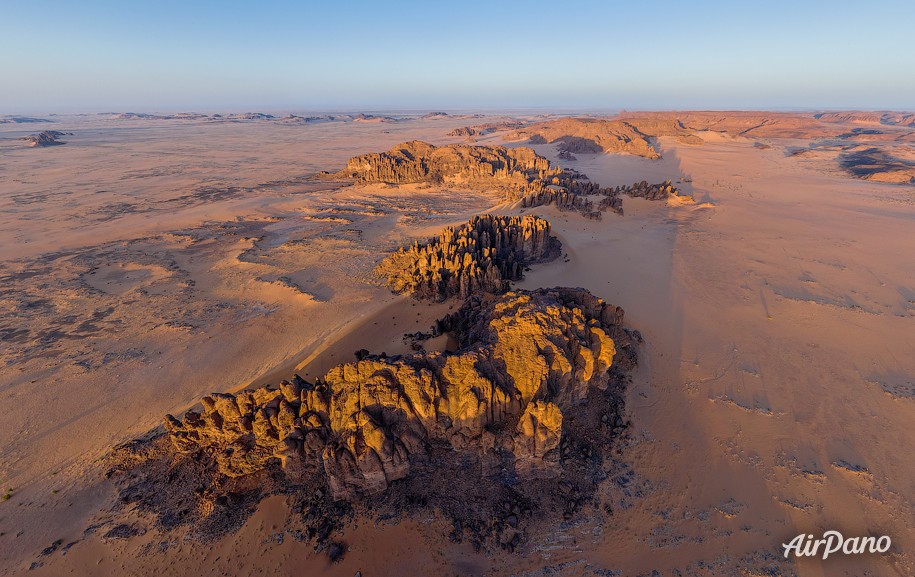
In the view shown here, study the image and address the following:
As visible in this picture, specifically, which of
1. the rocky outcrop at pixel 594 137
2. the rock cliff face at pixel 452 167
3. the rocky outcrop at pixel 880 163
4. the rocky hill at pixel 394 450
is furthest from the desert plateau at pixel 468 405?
the rocky outcrop at pixel 594 137

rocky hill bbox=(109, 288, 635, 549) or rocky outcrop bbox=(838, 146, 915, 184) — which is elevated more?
rocky outcrop bbox=(838, 146, 915, 184)

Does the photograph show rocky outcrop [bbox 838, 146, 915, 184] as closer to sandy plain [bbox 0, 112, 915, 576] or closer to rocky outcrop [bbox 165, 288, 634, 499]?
sandy plain [bbox 0, 112, 915, 576]

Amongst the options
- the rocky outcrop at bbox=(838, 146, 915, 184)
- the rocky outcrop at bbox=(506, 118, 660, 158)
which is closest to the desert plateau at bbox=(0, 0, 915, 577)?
the rocky outcrop at bbox=(838, 146, 915, 184)

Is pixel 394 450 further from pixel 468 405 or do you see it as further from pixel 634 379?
pixel 634 379

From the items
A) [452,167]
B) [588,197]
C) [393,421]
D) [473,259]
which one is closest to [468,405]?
[393,421]

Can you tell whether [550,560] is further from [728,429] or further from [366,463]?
[728,429]
